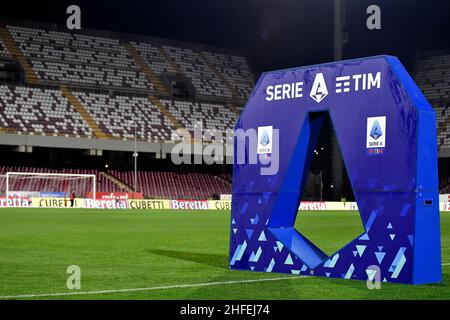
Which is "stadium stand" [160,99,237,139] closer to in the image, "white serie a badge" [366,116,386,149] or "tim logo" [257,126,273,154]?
"tim logo" [257,126,273,154]

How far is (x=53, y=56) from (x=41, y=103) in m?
6.08

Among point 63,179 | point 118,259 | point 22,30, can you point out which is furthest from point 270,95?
point 22,30

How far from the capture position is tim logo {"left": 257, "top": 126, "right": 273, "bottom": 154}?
12.6 m

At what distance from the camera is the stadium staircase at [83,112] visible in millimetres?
68625

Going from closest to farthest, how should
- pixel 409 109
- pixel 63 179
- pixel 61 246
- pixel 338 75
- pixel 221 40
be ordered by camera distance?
pixel 409 109 < pixel 338 75 < pixel 61 246 < pixel 63 179 < pixel 221 40

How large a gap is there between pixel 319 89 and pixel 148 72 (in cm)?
6721

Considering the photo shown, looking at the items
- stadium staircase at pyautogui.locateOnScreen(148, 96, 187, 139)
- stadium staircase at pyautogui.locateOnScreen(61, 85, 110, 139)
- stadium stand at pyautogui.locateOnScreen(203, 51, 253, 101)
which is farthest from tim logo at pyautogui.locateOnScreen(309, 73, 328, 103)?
stadium stand at pyautogui.locateOnScreen(203, 51, 253, 101)

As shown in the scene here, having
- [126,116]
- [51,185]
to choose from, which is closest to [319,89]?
[51,185]

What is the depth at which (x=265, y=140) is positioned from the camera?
12.6 m

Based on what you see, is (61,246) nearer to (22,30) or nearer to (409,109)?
(409,109)

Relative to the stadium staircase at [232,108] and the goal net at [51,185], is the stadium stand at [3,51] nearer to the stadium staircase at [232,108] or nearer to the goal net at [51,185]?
the goal net at [51,185]

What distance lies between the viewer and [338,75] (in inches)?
460

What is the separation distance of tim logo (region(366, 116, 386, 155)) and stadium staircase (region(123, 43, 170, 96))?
219ft

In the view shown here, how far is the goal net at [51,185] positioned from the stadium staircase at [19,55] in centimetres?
994
